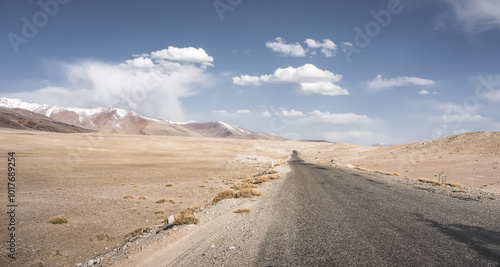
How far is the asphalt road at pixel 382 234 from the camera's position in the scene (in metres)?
6.41

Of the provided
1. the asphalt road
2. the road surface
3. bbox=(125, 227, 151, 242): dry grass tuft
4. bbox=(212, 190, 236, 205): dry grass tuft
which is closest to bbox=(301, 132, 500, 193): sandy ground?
the asphalt road

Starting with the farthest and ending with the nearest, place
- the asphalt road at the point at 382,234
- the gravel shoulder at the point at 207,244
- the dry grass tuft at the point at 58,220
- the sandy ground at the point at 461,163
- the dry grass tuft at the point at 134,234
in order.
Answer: the sandy ground at the point at 461,163 < the dry grass tuft at the point at 58,220 < the dry grass tuft at the point at 134,234 < the gravel shoulder at the point at 207,244 < the asphalt road at the point at 382,234

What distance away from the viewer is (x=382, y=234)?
811cm

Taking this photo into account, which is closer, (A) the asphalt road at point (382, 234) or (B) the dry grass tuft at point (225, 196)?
(A) the asphalt road at point (382, 234)

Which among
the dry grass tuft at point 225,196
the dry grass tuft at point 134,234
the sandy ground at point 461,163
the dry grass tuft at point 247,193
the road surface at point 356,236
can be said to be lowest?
the dry grass tuft at point 134,234

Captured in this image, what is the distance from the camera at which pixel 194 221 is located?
10625mm

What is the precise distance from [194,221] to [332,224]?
5.62m

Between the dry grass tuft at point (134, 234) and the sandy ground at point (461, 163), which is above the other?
the sandy ground at point (461, 163)

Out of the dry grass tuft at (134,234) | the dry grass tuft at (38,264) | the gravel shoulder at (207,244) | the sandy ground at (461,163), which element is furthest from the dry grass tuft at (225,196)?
the sandy ground at (461,163)

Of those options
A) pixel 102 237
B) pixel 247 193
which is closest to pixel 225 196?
pixel 247 193

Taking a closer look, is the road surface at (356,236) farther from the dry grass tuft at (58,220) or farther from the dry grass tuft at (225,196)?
the dry grass tuft at (58,220)

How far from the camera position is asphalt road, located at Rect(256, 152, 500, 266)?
641 centimetres

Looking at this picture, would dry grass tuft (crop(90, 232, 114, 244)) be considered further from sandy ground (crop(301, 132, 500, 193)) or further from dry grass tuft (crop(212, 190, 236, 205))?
sandy ground (crop(301, 132, 500, 193))

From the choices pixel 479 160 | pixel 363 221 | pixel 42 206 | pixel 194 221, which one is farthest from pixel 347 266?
pixel 479 160
